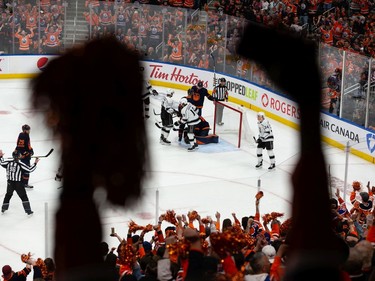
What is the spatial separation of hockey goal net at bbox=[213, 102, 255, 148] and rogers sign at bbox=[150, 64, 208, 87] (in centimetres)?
370

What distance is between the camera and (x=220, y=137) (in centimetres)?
1574

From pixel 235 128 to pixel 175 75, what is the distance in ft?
15.1

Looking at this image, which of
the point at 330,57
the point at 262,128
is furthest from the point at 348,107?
the point at 262,128

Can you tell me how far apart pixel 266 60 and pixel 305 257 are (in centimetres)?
26

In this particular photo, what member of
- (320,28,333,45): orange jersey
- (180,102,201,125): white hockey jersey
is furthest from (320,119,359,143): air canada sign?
(320,28,333,45): orange jersey

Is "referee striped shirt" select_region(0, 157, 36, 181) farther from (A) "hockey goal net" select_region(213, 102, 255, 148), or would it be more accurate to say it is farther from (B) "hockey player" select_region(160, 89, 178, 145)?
(A) "hockey goal net" select_region(213, 102, 255, 148)

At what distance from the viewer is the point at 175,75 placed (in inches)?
781

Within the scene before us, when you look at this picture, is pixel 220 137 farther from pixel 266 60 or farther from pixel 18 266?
pixel 266 60

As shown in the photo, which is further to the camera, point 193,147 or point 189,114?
point 193,147

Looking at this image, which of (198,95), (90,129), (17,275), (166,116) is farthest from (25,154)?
(90,129)

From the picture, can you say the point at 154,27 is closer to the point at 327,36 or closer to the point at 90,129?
the point at 327,36

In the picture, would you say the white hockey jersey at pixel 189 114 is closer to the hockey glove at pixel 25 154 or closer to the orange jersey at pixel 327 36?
the hockey glove at pixel 25 154

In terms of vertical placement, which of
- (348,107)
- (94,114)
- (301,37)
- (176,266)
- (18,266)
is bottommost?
(18,266)

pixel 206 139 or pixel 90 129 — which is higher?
pixel 206 139
